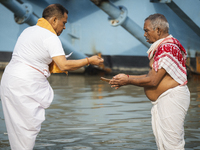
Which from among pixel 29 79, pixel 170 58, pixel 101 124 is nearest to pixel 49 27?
pixel 29 79

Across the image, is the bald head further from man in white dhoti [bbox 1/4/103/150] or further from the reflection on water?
the reflection on water

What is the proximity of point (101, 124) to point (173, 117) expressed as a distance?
2708 mm

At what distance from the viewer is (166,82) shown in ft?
10.3

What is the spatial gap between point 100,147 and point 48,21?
6.03 feet

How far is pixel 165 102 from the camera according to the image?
3.15 m

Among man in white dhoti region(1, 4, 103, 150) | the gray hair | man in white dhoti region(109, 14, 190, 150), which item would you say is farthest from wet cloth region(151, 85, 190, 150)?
man in white dhoti region(1, 4, 103, 150)

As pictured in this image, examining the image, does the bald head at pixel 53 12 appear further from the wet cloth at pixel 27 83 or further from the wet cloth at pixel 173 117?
the wet cloth at pixel 173 117

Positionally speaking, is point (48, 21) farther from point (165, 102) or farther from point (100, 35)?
point (100, 35)

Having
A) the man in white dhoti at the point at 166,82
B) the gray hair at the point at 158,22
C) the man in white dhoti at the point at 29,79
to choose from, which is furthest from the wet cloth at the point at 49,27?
the gray hair at the point at 158,22

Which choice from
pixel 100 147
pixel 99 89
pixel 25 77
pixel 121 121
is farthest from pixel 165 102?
pixel 99 89

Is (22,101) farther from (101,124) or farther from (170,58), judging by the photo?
(101,124)

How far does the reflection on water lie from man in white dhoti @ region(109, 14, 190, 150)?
1.28m

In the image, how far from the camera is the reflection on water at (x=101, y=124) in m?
4.55

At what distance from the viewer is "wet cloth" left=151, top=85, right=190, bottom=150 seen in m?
3.08
